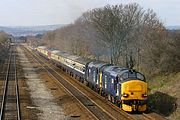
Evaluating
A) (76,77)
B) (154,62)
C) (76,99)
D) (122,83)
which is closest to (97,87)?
(76,99)

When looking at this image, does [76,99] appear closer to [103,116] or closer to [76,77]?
[103,116]

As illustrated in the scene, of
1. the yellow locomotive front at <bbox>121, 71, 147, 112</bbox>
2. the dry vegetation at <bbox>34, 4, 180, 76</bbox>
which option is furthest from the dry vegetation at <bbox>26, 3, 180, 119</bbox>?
the yellow locomotive front at <bbox>121, 71, 147, 112</bbox>

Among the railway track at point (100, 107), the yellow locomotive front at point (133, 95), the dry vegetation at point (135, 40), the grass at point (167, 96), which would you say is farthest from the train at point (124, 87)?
the dry vegetation at point (135, 40)

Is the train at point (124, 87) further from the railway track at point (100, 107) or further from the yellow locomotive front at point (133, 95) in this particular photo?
the railway track at point (100, 107)

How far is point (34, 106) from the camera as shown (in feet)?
92.7

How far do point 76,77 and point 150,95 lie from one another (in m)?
20.2

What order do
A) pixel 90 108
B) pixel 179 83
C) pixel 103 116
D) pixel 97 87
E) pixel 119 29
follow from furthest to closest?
pixel 119 29 < pixel 97 87 < pixel 179 83 < pixel 90 108 < pixel 103 116

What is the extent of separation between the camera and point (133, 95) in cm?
2464

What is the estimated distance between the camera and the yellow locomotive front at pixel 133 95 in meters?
24.5

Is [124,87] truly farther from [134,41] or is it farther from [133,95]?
[134,41]

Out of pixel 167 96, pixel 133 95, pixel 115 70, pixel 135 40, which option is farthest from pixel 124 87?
pixel 135 40

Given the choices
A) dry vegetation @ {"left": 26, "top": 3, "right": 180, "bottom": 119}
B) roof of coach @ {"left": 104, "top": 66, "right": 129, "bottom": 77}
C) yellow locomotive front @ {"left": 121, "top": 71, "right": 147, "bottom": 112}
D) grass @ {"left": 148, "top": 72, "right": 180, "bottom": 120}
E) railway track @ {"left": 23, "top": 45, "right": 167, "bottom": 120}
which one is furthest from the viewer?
dry vegetation @ {"left": 26, "top": 3, "right": 180, "bottom": 119}

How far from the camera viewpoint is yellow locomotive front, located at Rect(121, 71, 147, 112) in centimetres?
2450

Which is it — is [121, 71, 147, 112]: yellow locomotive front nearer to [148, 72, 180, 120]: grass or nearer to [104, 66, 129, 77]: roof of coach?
[104, 66, 129, 77]: roof of coach
